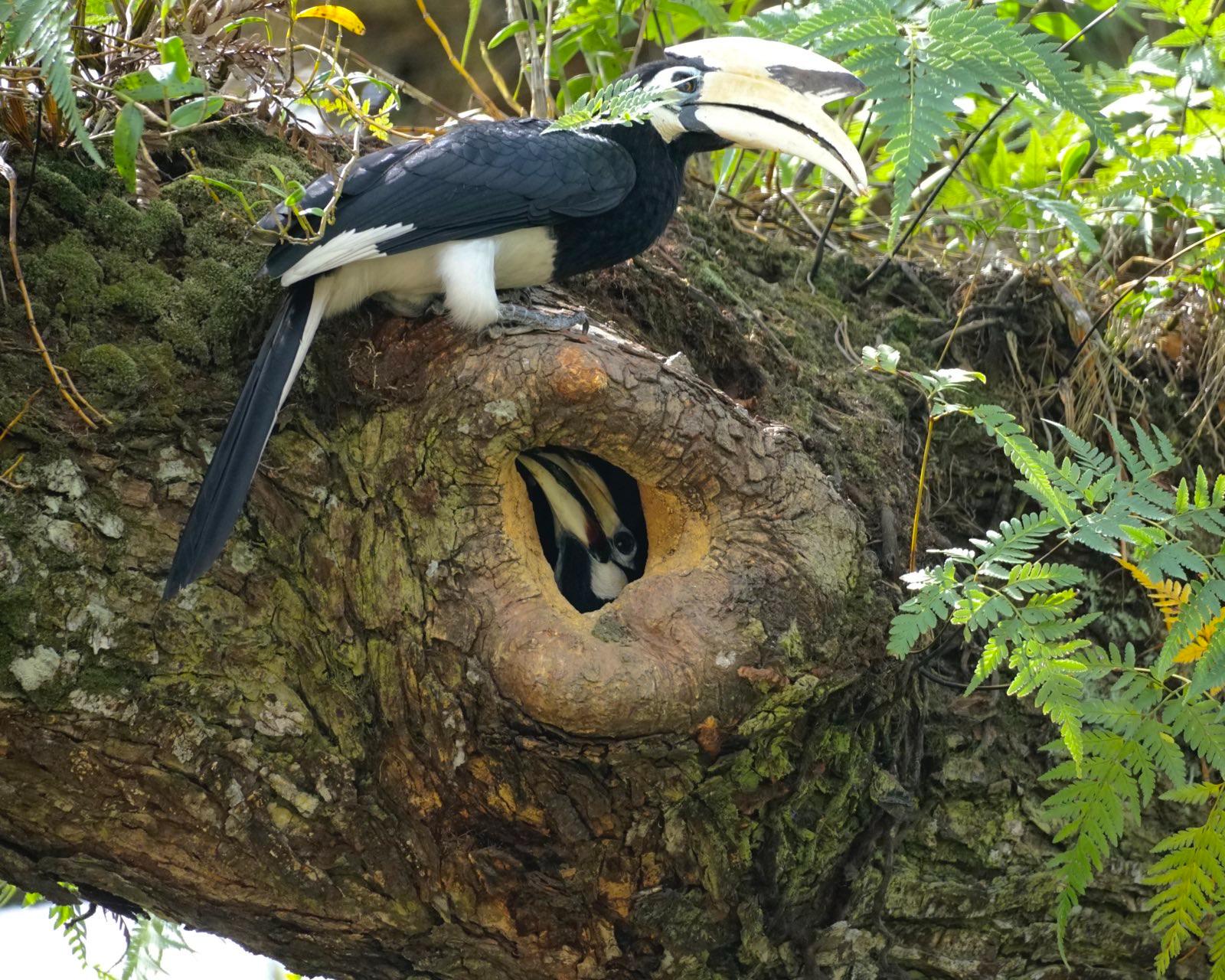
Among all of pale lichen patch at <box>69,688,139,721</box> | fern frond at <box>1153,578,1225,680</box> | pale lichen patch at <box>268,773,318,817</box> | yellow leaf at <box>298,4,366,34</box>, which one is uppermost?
yellow leaf at <box>298,4,366,34</box>

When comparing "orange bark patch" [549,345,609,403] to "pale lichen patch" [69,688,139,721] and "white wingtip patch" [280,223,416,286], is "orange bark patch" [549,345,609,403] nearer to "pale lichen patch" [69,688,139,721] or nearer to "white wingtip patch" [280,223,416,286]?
"white wingtip patch" [280,223,416,286]

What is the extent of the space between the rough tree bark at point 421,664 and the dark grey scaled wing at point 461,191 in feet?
0.49

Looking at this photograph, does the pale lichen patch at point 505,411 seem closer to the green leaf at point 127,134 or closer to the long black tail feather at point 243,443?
the long black tail feather at point 243,443

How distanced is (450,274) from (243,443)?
0.46m

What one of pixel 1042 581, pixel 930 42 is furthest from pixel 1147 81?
pixel 1042 581

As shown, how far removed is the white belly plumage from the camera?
2.03 metres

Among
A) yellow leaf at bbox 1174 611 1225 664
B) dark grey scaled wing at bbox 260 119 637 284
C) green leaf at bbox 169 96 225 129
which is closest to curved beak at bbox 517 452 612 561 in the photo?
dark grey scaled wing at bbox 260 119 637 284

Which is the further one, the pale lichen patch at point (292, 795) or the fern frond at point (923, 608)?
the pale lichen patch at point (292, 795)

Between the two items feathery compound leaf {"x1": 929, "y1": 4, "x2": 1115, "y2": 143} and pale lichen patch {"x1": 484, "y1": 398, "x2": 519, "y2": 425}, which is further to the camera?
feathery compound leaf {"x1": 929, "y1": 4, "x2": 1115, "y2": 143}

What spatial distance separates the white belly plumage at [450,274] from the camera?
2.03m

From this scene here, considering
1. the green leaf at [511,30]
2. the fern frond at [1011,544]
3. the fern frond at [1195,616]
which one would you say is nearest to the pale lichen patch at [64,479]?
the fern frond at [1011,544]

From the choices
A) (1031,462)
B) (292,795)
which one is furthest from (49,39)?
(1031,462)

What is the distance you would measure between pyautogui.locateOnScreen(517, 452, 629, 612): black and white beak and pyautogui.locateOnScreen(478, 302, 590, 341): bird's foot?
1.11ft

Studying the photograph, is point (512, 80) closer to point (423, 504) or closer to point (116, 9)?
point (116, 9)
